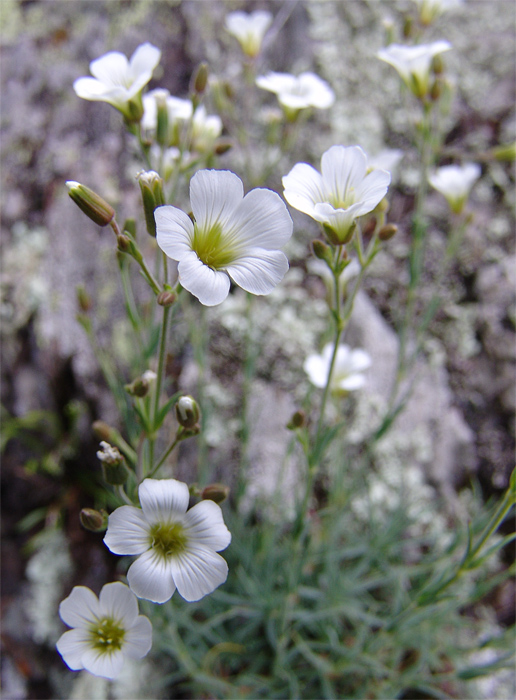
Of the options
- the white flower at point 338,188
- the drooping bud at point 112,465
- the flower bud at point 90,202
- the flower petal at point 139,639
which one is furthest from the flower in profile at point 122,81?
the flower petal at point 139,639

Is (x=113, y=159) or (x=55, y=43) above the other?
(x=55, y=43)

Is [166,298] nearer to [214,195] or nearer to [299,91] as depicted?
[214,195]

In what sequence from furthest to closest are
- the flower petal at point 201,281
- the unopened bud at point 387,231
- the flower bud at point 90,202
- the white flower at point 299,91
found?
the white flower at point 299,91 → the unopened bud at point 387,231 → the flower bud at point 90,202 → the flower petal at point 201,281

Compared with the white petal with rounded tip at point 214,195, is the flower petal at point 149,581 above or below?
below

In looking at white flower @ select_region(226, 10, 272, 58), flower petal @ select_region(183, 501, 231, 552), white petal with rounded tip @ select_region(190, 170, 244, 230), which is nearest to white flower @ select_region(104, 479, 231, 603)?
flower petal @ select_region(183, 501, 231, 552)

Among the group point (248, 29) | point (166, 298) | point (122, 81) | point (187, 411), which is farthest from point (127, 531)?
point (248, 29)

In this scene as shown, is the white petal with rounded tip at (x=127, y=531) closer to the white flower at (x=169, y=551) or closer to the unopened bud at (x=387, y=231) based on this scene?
the white flower at (x=169, y=551)

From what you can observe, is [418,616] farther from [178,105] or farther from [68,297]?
[68,297]

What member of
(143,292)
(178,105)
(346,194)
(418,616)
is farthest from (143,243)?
(418,616)

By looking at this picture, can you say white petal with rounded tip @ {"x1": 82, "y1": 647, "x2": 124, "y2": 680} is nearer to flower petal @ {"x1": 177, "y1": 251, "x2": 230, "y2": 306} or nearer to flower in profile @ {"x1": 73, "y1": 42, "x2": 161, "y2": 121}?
flower petal @ {"x1": 177, "y1": 251, "x2": 230, "y2": 306}
